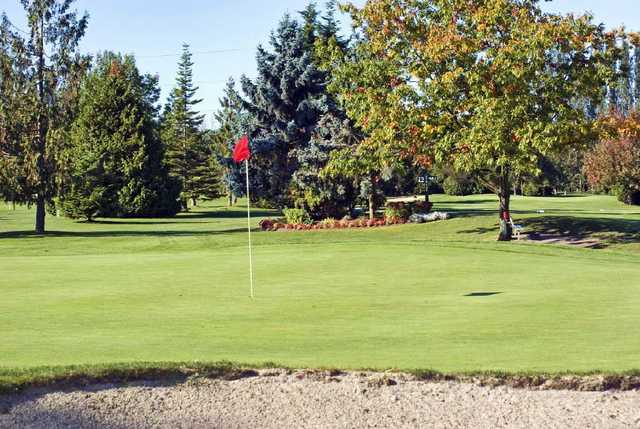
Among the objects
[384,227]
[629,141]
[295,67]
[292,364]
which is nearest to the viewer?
[292,364]

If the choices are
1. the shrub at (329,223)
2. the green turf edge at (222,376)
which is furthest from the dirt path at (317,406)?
the shrub at (329,223)

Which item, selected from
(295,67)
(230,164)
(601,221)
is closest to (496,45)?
(601,221)

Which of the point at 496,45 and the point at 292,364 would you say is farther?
the point at 496,45

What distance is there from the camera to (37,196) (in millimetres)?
45219

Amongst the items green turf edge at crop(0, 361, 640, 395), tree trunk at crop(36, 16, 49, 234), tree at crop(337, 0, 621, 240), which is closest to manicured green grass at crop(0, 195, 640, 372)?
green turf edge at crop(0, 361, 640, 395)

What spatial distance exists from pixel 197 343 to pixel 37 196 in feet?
123

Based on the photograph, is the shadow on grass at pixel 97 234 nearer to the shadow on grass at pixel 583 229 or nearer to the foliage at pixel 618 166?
the shadow on grass at pixel 583 229

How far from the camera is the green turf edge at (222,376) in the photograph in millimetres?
7773

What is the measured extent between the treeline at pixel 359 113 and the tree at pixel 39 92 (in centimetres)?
7

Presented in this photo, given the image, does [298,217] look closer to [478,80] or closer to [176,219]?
[478,80]

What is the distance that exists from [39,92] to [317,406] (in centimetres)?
4181

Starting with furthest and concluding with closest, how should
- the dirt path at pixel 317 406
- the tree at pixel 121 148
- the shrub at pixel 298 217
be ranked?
1. the tree at pixel 121 148
2. the shrub at pixel 298 217
3. the dirt path at pixel 317 406

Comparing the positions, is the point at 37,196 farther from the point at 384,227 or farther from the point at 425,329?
the point at 425,329

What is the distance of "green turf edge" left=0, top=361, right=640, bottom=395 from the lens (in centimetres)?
777
